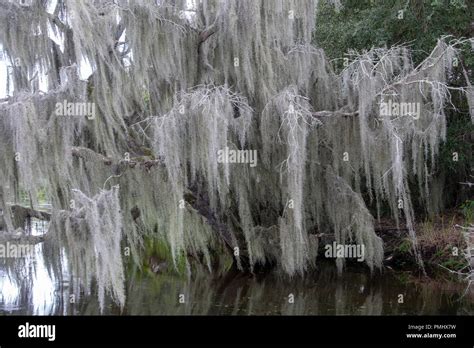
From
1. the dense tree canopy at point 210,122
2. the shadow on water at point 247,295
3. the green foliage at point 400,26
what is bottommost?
the shadow on water at point 247,295

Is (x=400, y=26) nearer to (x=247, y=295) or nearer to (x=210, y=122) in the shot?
(x=210, y=122)

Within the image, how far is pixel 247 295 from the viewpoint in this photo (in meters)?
7.46

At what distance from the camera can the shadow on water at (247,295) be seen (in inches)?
267

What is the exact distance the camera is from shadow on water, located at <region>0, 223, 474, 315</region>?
22.3 ft

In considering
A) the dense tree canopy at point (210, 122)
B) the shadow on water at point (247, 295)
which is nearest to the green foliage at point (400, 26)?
the dense tree canopy at point (210, 122)

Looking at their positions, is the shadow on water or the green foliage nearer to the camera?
the shadow on water

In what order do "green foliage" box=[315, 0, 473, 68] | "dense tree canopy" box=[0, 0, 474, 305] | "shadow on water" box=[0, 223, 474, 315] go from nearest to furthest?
1. "dense tree canopy" box=[0, 0, 474, 305]
2. "shadow on water" box=[0, 223, 474, 315]
3. "green foliage" box=[315, 0, 473, 68]

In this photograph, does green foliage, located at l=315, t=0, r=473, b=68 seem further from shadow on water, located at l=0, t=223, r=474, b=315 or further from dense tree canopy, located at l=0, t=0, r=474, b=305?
shadow on water, located at l=0, t=223, r=474, b=315


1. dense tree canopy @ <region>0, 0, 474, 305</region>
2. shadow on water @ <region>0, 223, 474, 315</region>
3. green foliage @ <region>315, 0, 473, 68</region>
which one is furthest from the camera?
green foliage @ <region>315, 0, 473, 68</region>

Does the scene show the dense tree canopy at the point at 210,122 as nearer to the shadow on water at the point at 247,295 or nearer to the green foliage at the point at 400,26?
the shadow on water at the point at 247,295

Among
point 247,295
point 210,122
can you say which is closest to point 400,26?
point 210,122

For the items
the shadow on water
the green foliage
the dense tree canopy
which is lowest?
the shadow on water

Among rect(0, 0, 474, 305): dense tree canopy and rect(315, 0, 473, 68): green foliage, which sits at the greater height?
rect(315, 0, 473, 68): green foliage

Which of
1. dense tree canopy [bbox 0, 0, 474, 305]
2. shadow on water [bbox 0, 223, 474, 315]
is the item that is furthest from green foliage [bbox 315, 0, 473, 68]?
shadow on water [bbox 0, 223, 474, 315]
